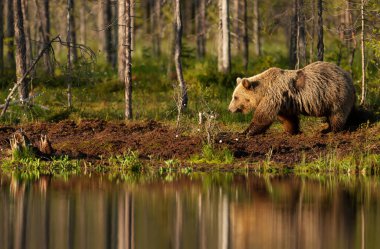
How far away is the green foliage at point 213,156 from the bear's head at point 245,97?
2.65 metres

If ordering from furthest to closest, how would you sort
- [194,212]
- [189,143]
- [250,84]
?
1. [250,84]
2. [189,143]
3. [194,212]

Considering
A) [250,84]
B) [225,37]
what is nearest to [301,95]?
[250,84]

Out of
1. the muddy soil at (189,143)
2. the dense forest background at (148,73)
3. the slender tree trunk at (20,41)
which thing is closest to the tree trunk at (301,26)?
the dense forest background at (148,73)

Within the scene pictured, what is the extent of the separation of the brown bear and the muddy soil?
1.29 feet

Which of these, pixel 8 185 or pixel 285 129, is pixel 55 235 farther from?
pixel 285 129

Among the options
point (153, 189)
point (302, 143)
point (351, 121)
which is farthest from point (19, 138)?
point (351, 121)

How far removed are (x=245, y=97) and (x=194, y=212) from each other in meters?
8.06

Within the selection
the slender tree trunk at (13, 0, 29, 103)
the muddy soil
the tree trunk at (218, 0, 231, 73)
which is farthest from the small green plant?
the tree trunk at (218, 0, 231, 73)

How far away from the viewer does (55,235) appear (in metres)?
13.8

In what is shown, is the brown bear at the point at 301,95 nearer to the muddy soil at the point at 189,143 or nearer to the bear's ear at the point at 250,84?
the bear's ear at the point at 250,84

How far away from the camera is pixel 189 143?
21484 mm

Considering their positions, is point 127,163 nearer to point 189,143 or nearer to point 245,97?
point 189,143

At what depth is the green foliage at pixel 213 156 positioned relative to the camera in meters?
20.5

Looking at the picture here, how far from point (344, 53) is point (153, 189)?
2129cm
